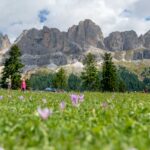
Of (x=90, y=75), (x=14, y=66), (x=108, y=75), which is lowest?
(x=108, y=75)

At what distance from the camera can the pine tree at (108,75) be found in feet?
374

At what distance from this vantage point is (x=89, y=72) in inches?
4855

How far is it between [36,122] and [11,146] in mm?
1729

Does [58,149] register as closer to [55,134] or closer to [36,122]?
[55,134]

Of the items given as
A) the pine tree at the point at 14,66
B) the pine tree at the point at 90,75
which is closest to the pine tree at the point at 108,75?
the pine tree at the point at 90,75

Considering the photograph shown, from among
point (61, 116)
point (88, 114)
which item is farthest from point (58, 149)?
point (88, 114)

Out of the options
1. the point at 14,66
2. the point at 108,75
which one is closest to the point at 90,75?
the point at 108,75

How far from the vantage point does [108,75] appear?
114875mm

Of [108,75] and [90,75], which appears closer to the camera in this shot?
[108,75]

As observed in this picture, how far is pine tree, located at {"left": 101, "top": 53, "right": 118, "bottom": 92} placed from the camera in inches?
4493

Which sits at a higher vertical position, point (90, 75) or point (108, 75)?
point (90, 75)

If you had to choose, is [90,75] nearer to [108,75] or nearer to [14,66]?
[108,75]

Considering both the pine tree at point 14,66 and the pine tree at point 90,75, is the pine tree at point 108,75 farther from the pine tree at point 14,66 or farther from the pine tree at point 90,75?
the pine tree at point 14,66

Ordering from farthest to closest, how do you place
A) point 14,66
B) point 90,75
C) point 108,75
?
point 90,75 < point 108,75 < point 14,66
